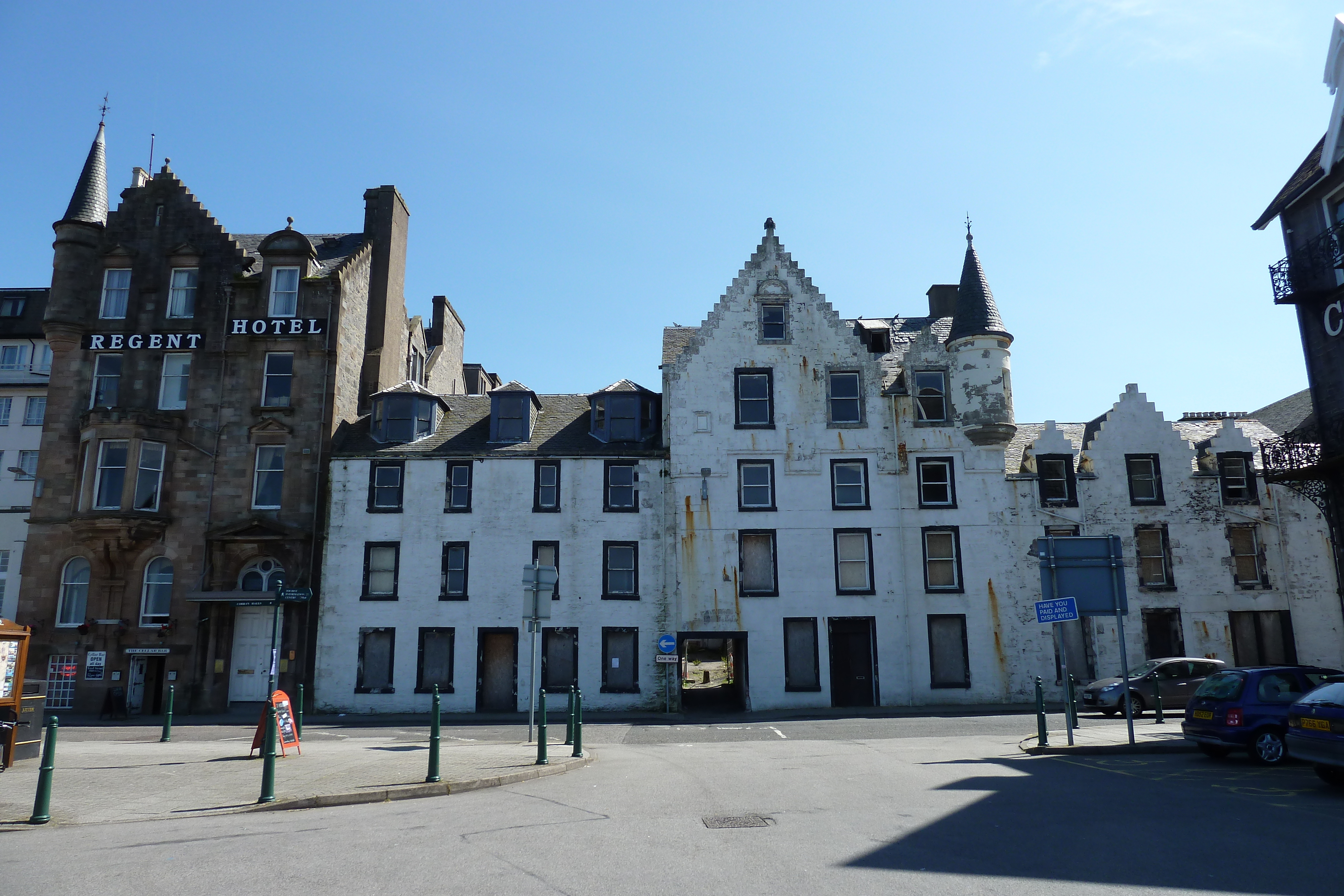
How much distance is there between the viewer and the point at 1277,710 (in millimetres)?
14883

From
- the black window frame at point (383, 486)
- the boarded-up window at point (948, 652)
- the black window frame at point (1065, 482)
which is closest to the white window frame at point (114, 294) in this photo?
the black window frame at point (383, 486)

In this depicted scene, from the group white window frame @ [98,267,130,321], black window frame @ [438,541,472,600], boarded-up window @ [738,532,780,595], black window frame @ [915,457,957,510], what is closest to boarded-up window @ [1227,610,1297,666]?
black window frame @ [915,457,957,510]

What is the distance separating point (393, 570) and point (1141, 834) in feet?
87.6

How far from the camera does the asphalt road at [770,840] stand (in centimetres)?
786

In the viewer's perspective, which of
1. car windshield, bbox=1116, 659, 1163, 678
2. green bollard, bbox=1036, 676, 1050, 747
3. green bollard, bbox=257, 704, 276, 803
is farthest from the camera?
car windshield, bbox=1116, 659, 1163, 678

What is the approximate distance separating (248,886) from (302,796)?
4.52m

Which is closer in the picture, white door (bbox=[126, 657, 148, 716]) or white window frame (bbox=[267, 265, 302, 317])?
white door (bbox=[126, 657, 148, 716])

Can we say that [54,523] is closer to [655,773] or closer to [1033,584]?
[655,773]

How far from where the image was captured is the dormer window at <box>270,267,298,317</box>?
33688 mm

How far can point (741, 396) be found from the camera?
33.3 m

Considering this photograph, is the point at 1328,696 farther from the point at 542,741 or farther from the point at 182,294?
the point at 182,294

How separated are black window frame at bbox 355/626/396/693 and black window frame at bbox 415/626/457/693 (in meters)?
0.74

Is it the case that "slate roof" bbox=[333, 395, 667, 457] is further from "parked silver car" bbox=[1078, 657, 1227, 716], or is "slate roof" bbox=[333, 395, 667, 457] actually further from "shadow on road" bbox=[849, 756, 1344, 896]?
"shadow on road" bbox=[849, 756, 1344, 896]

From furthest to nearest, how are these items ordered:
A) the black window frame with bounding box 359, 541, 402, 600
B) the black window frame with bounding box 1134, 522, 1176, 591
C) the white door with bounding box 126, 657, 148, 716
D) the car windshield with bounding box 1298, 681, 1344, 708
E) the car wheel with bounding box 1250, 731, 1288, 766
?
the black window frame with bounding box 1134, 522, 1176, 591 < the black window frame with bounding box 359, 541, 402, 600 < the white door with bounding box 126, 657, 148, 716 < the car wheel with bounding box 1250, 731, 1288, 766 < the car windshield with bounding box 1298, 681, 1344, 708
